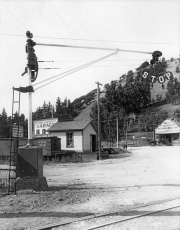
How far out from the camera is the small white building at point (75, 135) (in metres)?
26.8

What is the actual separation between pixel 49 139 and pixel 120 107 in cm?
6144

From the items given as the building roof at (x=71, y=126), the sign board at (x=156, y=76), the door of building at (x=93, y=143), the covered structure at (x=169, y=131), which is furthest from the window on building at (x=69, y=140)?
the covered structure at (x=169, y=131)

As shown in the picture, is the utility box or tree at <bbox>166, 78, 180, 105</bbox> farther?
tree at <bbox>166, 78, 180, 105</bbox>

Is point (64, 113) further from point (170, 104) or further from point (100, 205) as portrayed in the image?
point (100, 205)

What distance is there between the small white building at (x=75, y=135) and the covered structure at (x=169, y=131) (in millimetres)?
34979

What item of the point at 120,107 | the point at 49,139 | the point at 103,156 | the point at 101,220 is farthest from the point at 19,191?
the point at 120,107

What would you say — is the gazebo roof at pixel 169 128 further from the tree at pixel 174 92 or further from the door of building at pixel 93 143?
the tree at pixel 174 92

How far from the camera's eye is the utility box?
25.0ft

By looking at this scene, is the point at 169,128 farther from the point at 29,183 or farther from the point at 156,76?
the point at 29,183

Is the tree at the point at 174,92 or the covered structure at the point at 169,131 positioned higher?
the tree at the point at 174,92

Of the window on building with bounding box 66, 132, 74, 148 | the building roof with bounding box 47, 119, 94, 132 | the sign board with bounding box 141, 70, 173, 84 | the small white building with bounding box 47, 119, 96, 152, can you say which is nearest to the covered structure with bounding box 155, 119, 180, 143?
the small white building with bounding box 47, 119, 96, 152

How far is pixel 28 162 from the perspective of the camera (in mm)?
7660

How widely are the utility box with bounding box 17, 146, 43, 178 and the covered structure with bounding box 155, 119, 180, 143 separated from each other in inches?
2133

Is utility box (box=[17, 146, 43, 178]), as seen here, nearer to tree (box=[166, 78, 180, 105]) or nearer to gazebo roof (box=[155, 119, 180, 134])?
gazebo roof (box=[155, 119, 180, 134])
